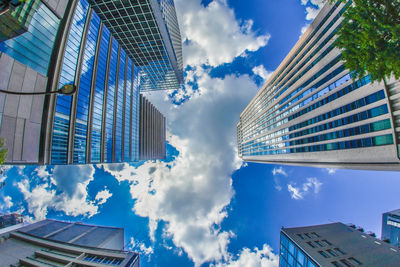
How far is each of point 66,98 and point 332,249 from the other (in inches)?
2290

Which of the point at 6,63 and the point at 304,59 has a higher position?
the point at 304,59

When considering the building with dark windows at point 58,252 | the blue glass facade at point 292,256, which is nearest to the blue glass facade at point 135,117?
the building with dark windows at point 58,252

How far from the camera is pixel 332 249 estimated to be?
85.1 ft

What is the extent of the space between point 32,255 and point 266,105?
8253 centimetres

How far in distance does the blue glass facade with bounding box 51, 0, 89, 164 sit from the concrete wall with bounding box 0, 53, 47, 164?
418 cm

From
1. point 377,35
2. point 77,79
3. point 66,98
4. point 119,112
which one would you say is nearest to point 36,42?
point 77,79

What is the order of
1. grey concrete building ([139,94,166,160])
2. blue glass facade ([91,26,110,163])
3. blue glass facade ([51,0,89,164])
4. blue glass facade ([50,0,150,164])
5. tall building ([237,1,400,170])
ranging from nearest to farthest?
tall building ([237,1,400,170]) < blue glass facade ([51,0,89,164]) < blue glass facade ([50,0,150,164]) < blue glass facade ([91,26,110,163]) < grey concrete building ([139,94,166,160])

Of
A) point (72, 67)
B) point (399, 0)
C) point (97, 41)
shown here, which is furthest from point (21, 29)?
point (399, 0)

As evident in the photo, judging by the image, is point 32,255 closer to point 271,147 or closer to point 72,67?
point 72,67

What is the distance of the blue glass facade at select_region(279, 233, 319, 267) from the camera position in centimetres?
2425

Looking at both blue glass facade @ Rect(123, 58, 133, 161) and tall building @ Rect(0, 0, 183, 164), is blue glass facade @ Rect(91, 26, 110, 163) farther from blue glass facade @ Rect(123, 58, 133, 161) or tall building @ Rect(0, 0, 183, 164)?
blue glass facade @ Rect(123, 58, 133, 161)

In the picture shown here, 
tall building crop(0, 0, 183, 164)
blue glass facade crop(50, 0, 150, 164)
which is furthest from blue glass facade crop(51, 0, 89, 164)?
tall building crop(0, 0, 183, 164)

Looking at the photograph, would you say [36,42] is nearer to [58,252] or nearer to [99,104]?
[99,104]

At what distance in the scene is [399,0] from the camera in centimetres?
1142
